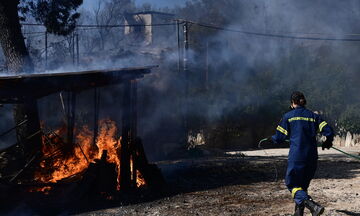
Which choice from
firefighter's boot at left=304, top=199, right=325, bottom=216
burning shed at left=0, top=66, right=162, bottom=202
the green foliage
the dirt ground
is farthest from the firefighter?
the green foliage

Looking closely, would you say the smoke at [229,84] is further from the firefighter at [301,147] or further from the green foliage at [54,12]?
the firefighter at [301,147]

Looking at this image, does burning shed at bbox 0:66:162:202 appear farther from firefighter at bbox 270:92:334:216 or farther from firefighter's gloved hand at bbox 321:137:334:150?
firefighter's gloved hand at bbox 321:137:334:150

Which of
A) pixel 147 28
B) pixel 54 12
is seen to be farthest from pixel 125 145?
pixel 147 28

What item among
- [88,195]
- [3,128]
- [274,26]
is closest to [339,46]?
[274,26]

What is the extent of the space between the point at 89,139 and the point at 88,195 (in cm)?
363

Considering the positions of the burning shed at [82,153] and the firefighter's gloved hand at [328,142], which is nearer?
the firefighter's gloved hand at [328,142]

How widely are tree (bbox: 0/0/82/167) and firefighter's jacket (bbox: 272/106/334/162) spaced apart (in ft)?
19.3

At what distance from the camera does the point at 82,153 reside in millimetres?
10367

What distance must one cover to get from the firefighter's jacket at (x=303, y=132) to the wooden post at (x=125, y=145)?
3916 millimetres

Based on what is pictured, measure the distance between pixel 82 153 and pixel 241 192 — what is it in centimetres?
404

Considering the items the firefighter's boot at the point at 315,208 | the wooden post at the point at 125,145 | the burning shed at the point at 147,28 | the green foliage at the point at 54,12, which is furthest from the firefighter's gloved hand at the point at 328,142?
the burning shed at the point at 147,28

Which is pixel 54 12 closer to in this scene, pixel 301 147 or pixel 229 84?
pixel 301 147

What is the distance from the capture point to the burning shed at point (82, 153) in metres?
8.55

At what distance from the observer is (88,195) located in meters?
8.48
